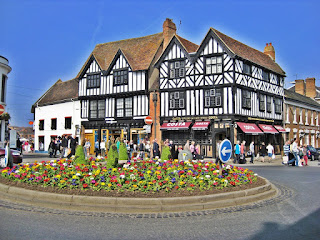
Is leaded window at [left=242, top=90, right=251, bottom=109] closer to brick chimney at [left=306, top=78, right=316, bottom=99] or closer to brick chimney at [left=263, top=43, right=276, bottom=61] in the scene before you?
brick chimney at [left=263, top=43, right=276, bottom=61]

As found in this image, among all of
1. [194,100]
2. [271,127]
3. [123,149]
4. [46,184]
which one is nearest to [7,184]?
[46,184]

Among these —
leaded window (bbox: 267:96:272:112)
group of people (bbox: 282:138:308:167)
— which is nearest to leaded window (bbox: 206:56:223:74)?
leaded window (bbox: 267:96:272:112)

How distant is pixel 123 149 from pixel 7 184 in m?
3.83

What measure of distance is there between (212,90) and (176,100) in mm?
3274

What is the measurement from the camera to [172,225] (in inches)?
236

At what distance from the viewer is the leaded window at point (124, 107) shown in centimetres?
3023

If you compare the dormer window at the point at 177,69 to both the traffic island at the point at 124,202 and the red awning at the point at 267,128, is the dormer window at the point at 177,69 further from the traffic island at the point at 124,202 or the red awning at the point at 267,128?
the traffic island at the point at 124,202

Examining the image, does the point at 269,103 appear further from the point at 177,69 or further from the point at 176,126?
the point at 176,126

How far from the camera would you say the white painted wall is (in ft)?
113

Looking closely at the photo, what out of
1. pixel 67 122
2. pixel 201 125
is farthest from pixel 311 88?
pixel 67 122

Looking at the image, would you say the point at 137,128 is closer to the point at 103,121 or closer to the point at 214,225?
the point at 103,121

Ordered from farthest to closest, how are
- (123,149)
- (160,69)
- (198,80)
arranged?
1. (160,69)
2. (198,80)
3. (123,149)

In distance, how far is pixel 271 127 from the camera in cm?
2952

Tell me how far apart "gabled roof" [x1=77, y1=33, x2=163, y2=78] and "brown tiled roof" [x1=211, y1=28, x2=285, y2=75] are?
680cm
